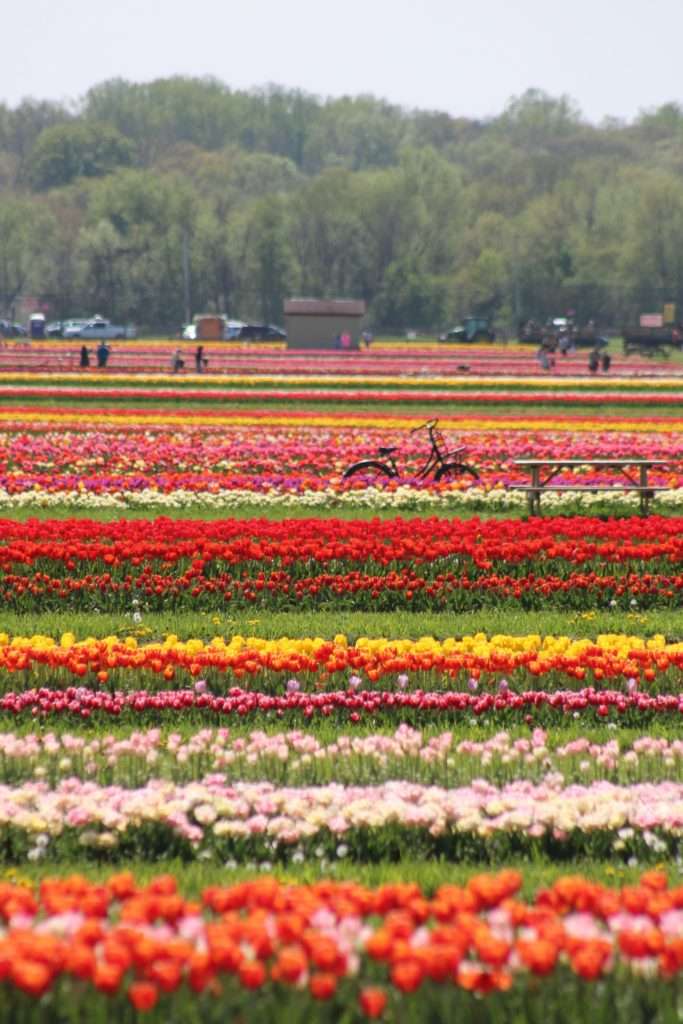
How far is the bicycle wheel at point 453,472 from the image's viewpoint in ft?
72.5

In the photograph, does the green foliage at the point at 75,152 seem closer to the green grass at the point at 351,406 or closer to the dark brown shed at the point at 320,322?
the dark brown shed at the point at 320,322

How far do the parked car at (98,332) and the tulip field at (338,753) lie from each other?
7193 cm

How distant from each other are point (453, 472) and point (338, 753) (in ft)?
46.9

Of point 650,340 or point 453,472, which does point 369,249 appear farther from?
point 453,472

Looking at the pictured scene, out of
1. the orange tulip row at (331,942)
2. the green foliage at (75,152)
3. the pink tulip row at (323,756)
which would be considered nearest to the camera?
the orange tulip row at (331,942)

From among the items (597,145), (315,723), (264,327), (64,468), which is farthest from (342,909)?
(597,145)

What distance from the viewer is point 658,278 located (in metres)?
108

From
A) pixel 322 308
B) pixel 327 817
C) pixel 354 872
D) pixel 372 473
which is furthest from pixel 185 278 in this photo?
pixel 354 872

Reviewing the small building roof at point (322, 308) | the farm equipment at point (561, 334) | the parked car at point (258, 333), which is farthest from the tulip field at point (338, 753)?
the parked car at point (258, 333)

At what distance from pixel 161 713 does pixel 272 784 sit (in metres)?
2.22

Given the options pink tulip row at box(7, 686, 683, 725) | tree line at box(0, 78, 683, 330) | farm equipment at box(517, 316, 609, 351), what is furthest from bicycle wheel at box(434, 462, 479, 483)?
tree line at box(0, 78, 683, 330)

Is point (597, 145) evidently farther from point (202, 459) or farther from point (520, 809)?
point (520, 809)

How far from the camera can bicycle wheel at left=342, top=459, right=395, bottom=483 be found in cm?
2217

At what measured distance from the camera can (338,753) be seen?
335 inches
